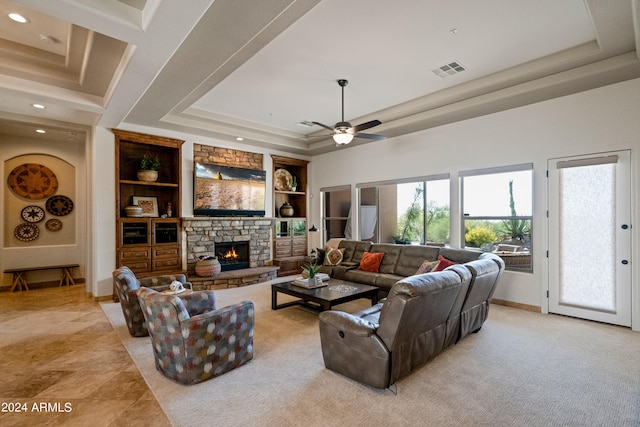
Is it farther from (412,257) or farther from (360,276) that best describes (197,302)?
(412,257)

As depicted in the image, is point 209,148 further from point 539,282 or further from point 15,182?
point 539,282

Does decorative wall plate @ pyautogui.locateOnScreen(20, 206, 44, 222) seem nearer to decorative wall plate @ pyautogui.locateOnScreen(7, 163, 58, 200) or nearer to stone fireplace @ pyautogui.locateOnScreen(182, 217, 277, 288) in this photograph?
decorative wall plate @ pyautogui.locateOnScreen(7, 163, 58, 200)

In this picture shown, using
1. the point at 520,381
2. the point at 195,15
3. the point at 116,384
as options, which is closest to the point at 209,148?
the point at 195,15

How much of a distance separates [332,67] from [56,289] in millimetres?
7095

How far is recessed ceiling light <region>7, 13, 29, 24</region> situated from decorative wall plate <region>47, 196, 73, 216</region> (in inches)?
197

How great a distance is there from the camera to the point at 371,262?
5926mm

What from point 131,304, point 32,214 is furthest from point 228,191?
point 32,214

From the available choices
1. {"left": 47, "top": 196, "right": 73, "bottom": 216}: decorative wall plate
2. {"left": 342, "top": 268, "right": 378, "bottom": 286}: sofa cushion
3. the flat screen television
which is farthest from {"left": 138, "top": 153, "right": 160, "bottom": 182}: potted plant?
{"left": 342, "top": 268, "right": 378, "bottom": 286}: sofa cushion

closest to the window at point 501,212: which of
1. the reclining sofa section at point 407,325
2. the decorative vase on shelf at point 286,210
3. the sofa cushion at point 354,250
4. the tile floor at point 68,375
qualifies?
the reclining sofa section at point 407,325

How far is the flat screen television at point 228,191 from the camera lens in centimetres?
679

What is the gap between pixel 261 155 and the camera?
8.00 metres

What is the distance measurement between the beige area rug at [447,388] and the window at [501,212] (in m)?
1.59

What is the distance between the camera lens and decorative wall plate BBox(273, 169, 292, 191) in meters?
8.44

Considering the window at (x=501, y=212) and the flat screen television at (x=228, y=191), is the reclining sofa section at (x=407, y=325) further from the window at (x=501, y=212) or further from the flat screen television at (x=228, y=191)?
the flat screen television at (x=228, y=191)
